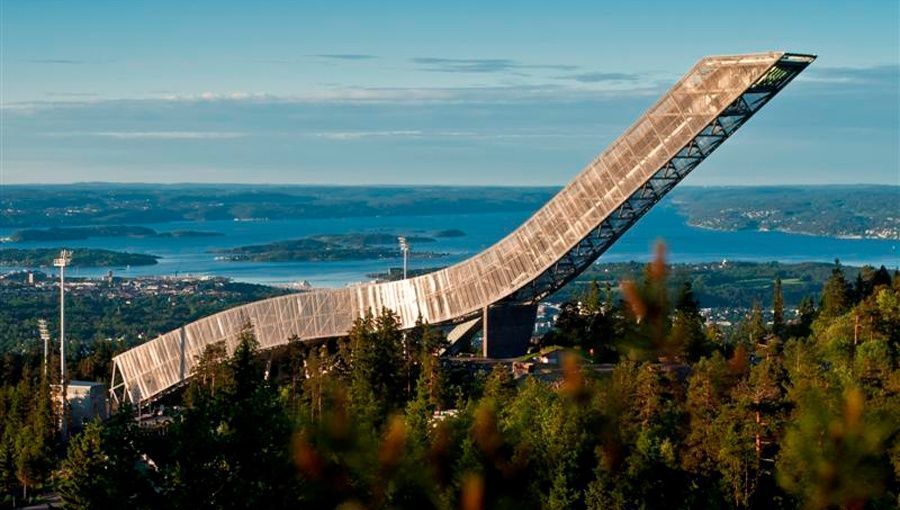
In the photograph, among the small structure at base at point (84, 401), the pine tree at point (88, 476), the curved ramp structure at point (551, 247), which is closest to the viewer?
the pine tree at point (88, 476)

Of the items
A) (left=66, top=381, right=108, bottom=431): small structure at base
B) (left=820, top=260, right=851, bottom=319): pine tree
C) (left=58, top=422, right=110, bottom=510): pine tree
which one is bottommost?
(left=66, top=381, right=108, bottom=431): small structure at base

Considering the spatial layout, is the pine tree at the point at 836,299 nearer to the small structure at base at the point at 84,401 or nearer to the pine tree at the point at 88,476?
the pine tree at the point at 88,476

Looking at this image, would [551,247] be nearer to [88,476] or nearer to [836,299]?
[836,299]

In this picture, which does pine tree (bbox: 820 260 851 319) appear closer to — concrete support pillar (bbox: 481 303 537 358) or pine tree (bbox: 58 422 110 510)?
concrete support pillar (bbox: 481 303 537 358)

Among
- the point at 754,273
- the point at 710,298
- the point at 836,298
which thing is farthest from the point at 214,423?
the point at 754,273

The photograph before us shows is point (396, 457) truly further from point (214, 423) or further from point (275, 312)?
point (275, 312)

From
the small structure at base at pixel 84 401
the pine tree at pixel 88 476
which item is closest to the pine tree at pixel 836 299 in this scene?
the pine tree at pixel 88 476

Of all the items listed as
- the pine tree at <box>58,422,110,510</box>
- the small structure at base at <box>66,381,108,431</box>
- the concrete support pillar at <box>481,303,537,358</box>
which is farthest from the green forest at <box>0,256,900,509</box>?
the small structure at base at <box>66,381,108,431</box>
